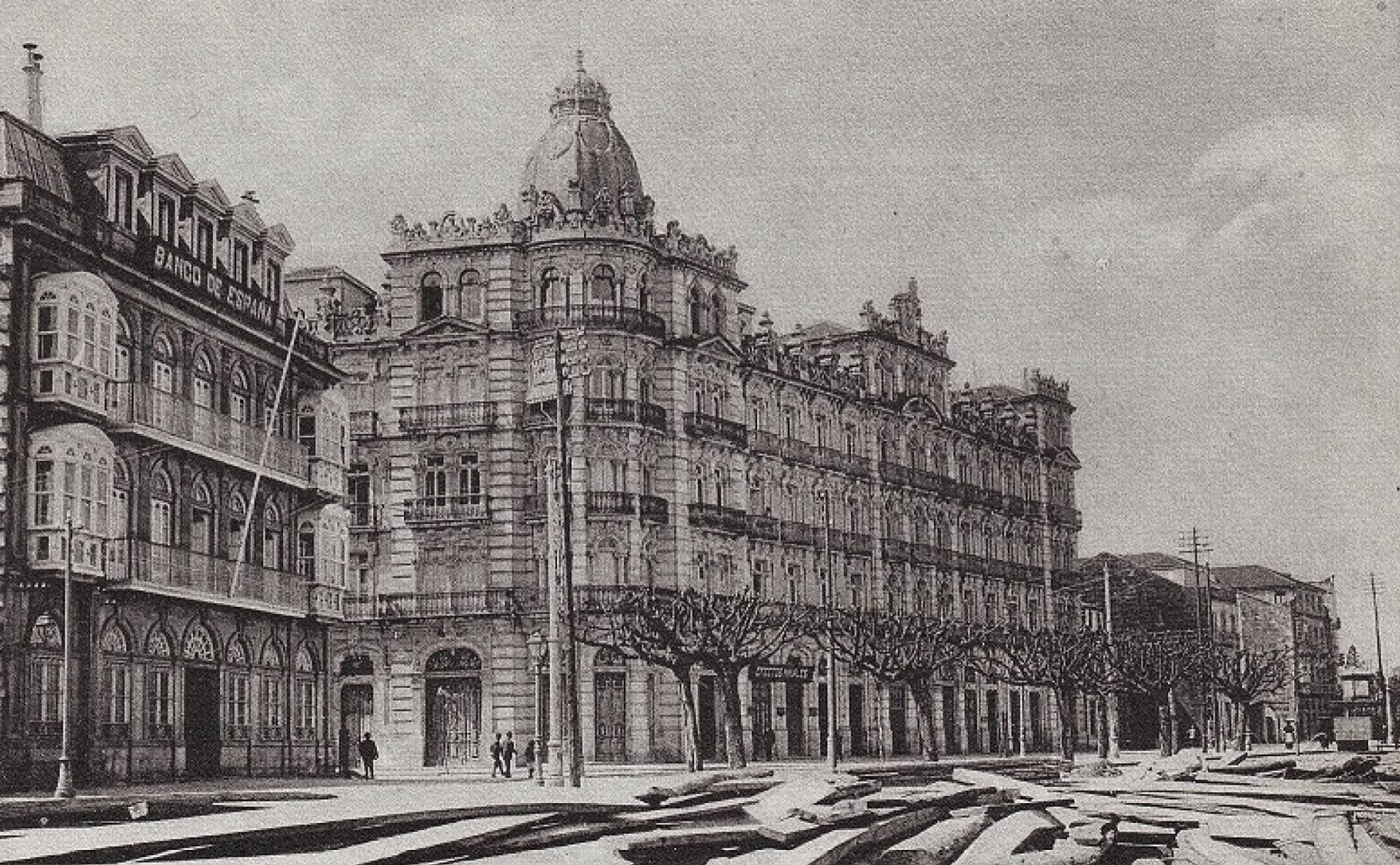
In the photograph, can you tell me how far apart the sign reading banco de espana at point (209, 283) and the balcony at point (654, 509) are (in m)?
24.7

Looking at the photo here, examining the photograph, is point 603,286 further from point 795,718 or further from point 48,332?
point 48,332

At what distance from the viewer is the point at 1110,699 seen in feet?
358

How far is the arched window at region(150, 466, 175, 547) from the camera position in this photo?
4225cm

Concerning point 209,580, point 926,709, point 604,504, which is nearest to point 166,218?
point 209,580

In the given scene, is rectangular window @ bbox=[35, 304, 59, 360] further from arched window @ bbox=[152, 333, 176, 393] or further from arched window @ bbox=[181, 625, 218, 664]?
arched window @ bbox=[181, 625, 218, 664]

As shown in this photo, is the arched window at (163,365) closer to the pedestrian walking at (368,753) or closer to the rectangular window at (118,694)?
the rectangular window at (118,694)

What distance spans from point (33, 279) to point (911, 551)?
57281 mm

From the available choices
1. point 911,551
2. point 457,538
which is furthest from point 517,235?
point 911,551

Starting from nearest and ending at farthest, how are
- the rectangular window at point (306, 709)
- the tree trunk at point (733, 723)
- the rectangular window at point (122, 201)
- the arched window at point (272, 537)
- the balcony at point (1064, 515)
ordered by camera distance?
the rectangular window at point (122, 201)
the arched window at point (272, 537)
the rectangular window at point (306, 709)
the tree trunk at point (733, 723)
the balcony at point (1064, 515)

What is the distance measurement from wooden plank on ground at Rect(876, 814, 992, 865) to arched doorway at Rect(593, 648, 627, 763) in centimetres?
4283

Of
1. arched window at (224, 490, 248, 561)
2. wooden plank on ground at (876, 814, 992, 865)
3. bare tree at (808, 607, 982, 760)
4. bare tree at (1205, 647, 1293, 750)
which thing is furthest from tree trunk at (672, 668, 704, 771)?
bare tree at (1205, 647, 1293, 750)

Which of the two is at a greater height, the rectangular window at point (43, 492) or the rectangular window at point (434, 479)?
the rectangular window at point (434, 479)

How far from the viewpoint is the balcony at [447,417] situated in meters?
71.6

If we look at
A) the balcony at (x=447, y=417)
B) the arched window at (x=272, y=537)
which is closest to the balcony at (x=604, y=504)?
the balcony at (x=447, y=417)
